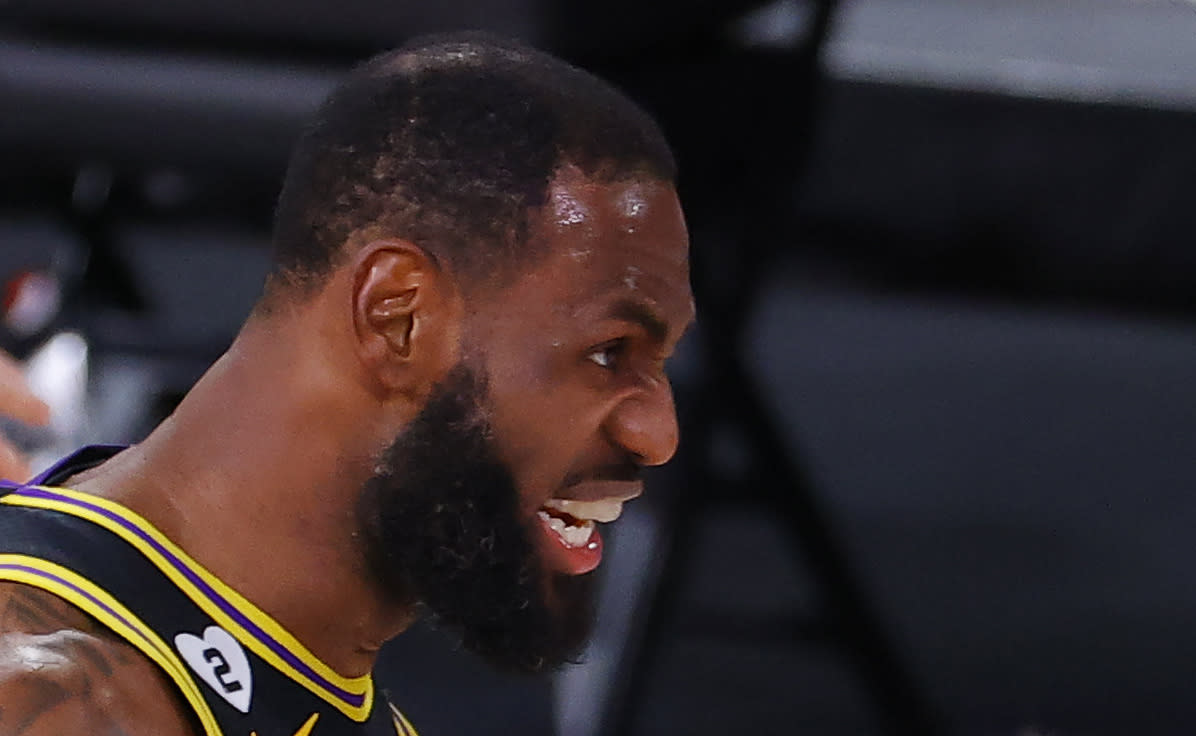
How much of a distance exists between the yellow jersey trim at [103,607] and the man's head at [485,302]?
0.12 m

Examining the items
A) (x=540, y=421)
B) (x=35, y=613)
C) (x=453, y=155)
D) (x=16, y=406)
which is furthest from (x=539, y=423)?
(x=16, y=406)

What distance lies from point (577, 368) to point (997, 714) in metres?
1.84

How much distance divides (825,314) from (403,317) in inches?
71.9

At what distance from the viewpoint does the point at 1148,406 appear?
2.45 m

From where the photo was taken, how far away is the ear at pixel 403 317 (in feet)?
2.39

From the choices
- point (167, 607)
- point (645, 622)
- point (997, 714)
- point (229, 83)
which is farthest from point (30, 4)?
point (997, 714)

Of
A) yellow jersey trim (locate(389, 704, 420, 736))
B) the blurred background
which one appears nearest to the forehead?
yellow jersey trim (locate(389, 704, 420, 736))

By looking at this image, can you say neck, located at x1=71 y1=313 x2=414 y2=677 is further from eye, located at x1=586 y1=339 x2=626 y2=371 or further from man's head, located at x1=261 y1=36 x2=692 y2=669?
eye, located at x1=586 y1=339 x2=626 y2=371

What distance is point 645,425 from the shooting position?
30.0 inches

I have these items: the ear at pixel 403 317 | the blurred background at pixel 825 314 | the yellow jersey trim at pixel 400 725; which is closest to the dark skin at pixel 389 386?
the ear at pixel 403 317

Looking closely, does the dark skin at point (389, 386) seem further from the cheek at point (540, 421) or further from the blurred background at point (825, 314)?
the blurred background at point (825, 314)

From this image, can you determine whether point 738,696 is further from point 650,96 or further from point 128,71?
point 128,71

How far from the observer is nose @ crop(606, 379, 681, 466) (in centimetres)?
76

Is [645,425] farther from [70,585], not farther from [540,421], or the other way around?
[70,585]
